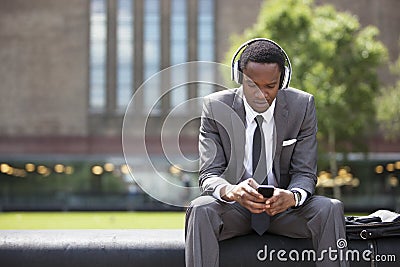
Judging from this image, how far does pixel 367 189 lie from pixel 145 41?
15962mm

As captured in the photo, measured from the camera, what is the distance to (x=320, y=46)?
31.0m

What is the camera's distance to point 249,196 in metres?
4.40

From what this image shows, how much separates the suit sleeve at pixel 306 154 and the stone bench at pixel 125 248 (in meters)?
0.38

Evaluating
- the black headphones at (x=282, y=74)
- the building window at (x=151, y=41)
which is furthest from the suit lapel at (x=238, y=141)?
the building window at (x=151, y=41)

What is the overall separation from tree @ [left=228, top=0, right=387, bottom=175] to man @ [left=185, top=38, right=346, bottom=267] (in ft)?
82.2

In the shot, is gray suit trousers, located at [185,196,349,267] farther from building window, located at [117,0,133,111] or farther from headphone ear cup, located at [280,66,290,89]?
building window, located at [117,0,133,111]

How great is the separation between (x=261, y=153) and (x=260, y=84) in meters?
0.42

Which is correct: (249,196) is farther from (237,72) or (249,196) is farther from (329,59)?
(329,59)

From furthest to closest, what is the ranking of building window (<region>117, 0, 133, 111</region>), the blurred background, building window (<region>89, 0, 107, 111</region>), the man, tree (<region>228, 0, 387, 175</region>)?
building window (<region>89, 0, 107, 111</region>), building window (<region>117, 0, 133, 111</region>), the blurred background, tree (<region>228, 0, 387, 175</region>), the man

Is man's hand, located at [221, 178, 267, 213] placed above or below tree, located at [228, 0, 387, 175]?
above

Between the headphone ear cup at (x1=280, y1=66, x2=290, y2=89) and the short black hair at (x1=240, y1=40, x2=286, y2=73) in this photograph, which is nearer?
the short black hair at (x1=240, y1=40, x2=286, y2=73)

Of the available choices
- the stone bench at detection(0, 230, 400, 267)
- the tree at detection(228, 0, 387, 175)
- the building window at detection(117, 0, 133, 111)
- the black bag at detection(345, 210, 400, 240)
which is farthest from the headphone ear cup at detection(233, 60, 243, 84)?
the building window at detection(117, 0, 133, 111)

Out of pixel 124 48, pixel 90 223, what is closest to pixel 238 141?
pixel 90 223

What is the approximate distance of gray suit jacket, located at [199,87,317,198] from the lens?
4828 mm
